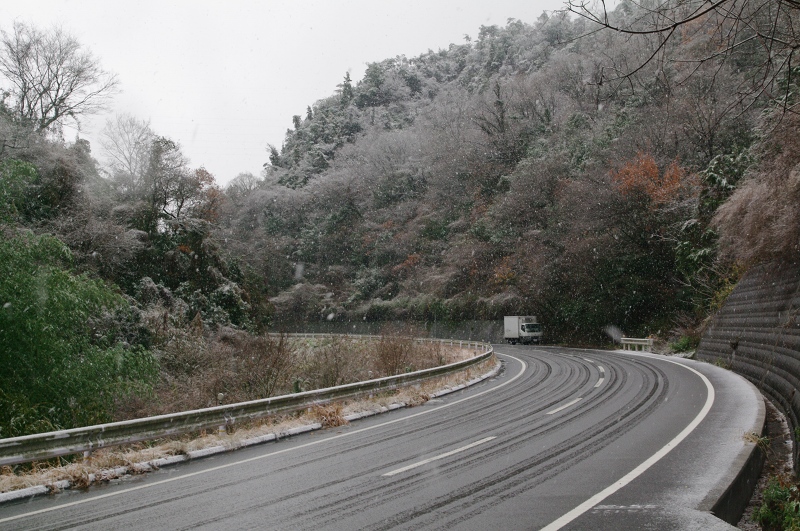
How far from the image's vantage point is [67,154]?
2764cm

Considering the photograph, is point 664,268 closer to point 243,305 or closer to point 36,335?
point 243,305

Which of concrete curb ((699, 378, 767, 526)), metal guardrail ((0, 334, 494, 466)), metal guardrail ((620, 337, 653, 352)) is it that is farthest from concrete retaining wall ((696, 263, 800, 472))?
metal guardrail ((620, 337, 653, 352))

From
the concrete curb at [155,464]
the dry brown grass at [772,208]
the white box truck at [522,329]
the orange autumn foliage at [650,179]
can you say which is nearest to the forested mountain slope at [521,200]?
the orange autumn foliage at [650,179]

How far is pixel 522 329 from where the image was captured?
47.7 meters

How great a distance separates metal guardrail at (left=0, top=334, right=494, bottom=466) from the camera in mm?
8516

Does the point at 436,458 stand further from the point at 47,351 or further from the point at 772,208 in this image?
the point at 772,208

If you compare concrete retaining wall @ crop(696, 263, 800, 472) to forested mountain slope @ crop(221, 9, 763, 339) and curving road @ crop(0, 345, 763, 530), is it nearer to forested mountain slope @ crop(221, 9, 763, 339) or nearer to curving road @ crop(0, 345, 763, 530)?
curving road @ crop(0, 345, 763, 530)

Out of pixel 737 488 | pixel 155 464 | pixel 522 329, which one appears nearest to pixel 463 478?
pixel 737 488

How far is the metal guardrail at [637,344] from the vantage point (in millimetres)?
34919

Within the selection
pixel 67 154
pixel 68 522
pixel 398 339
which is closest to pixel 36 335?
pixel 68 522

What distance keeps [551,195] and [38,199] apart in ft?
121

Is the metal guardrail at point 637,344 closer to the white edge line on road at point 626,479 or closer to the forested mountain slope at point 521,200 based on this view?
the forested mountain slope at point 521,200

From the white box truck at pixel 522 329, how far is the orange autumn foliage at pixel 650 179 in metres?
13.5

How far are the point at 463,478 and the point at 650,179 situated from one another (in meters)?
34.8
